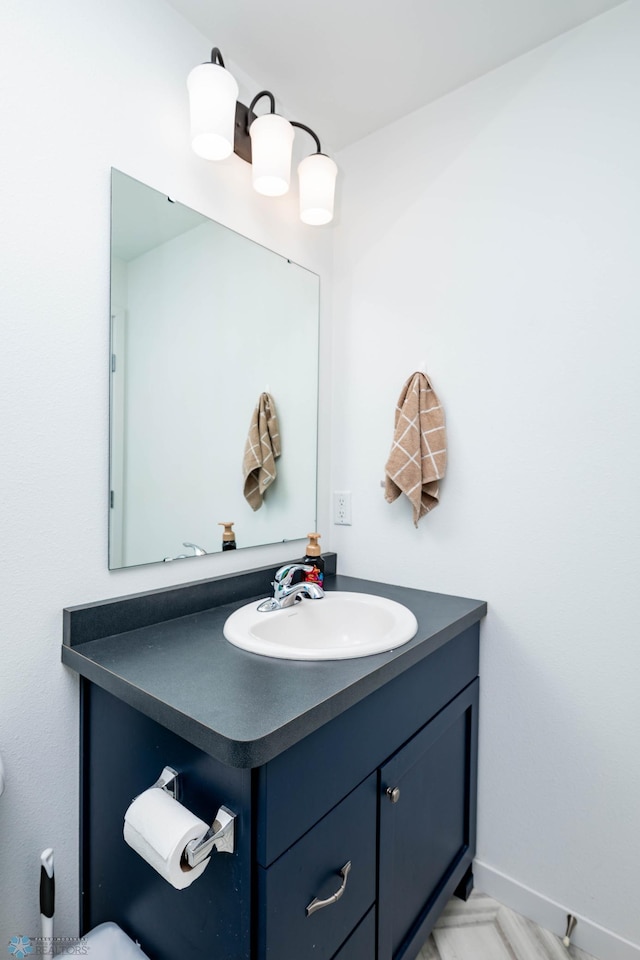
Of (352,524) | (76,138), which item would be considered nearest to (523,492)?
(352,524)

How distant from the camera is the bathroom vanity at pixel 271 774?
0.75 m

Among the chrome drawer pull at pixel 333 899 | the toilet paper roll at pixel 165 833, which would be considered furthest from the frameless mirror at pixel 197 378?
the chrome drawer pull at pixel 333 899

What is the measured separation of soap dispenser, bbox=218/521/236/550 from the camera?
1.42 meters

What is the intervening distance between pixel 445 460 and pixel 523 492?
239mm

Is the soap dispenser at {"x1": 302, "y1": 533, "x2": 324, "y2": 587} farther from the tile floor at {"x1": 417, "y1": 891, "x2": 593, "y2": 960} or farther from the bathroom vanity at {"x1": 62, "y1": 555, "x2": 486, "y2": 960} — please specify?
the tile floor at {"x1": 417, "y1": 891, "x2": 593, "y2": 960}

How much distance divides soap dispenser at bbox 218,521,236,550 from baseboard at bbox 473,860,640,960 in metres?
1.19

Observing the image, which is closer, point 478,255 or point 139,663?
point 139,663

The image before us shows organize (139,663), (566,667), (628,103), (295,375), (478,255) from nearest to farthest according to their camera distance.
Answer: (139,663)
(628,103)
(566,667)
(478,255)
(295,375)

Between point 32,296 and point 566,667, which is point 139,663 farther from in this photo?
point 566,667

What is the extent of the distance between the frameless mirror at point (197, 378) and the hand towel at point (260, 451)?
2cm

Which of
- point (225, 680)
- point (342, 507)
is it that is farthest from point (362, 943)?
point (342, 507)

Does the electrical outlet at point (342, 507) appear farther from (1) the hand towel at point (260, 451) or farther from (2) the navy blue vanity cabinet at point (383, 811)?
(2) the navy blue vanity cabinet at point (383, 811)

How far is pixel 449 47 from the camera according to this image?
1.34 metres

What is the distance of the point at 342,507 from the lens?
5.79 feet
